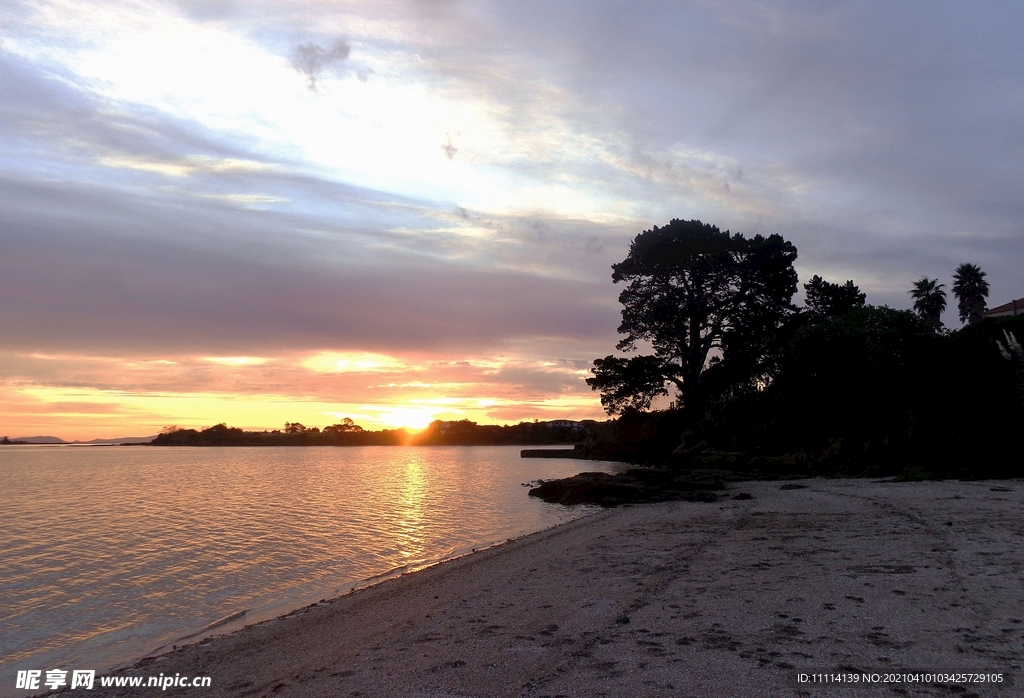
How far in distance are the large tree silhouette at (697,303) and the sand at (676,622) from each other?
93.9ft

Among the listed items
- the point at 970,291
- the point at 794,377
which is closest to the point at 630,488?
the point at 794,377

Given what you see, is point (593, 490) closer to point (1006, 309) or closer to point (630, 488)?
point (630, 488)

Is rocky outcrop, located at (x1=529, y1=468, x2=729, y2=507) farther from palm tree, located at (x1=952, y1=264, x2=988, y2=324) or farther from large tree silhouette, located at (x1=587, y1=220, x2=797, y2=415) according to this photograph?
palm tree, located at (x1=952, y1=264, x2=988, y2=324)

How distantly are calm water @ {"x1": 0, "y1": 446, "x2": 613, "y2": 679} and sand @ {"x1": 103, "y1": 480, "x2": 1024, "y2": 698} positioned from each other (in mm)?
2335

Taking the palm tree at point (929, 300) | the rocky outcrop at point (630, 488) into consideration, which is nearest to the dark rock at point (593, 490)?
the rocky outcrop at point (630, 488)

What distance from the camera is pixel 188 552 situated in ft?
65.8

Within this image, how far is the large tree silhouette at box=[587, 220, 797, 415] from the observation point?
44.3m

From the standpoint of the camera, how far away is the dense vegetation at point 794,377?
97.5 ft

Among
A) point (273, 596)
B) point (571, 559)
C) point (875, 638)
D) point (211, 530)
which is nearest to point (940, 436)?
point (571, 559)

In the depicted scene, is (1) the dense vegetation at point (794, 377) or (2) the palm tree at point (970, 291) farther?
(2) the palm tree at point (970, 291)

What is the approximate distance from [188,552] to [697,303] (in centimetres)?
3464

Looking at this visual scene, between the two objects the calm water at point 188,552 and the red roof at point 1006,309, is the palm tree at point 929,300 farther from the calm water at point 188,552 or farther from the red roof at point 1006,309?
the calm water at point 188,552

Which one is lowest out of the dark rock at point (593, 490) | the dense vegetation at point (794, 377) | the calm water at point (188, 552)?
the calm water at point (188, 552)

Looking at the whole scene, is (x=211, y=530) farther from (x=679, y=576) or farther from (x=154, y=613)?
(x=679, y=576)
